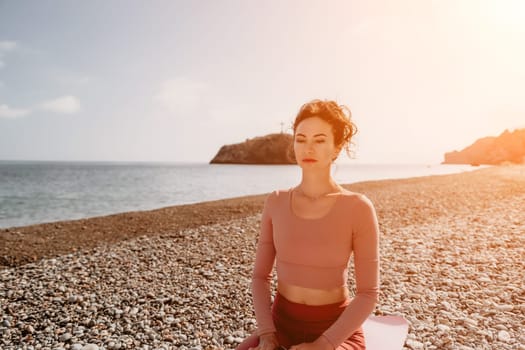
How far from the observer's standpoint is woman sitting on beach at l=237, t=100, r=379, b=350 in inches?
101

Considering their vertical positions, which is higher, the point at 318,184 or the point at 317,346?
the point at 318,184

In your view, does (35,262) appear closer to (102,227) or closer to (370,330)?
(102,227)

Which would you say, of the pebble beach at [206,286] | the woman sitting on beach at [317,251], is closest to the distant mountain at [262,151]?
the pebble beach at [206,286]

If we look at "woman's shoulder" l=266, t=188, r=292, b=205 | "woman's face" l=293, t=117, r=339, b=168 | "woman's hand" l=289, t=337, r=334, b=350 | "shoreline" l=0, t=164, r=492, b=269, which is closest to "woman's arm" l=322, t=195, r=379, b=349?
"woman's hand" l=289, t=337, r=334, b=350

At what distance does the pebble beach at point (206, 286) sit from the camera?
603cm

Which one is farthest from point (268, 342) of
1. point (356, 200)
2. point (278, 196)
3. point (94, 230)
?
point (94, 230)

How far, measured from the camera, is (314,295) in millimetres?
2701

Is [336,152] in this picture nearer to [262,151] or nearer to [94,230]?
[94,230]

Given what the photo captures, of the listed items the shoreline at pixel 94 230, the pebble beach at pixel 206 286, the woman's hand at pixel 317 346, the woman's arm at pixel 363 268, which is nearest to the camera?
the woman's hand at pixel 317 346

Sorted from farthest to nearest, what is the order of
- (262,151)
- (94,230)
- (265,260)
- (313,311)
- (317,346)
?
(262,151) < (94,230) < (265,260) < (313,311) < (317,346)

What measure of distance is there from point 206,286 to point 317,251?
20.8ft

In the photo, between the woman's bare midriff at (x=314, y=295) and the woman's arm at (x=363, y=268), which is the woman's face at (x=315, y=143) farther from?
the woman's bare midriff at (x=314, y=295)

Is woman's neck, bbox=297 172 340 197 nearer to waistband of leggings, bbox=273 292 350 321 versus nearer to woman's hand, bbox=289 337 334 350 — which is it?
waistband of leggings, bbox=273 292 350 321

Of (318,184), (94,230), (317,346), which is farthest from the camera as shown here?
(94,230)
